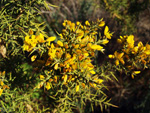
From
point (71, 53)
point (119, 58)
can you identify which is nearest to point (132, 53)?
point (119, 58)

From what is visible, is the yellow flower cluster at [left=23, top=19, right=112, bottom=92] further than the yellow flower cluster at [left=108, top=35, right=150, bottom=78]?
No

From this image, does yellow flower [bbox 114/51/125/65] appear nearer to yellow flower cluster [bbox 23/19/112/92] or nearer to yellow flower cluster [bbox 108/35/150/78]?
yellow flower cluster [bbox 108/35/150/78]

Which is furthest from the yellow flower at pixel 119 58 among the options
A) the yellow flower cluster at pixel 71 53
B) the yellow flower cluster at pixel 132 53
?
the yellow flower cluster at pixel 71 53

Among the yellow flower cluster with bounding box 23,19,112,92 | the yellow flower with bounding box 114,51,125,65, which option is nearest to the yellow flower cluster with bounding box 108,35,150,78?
the yellow flower with bounding box 114,51,125,65

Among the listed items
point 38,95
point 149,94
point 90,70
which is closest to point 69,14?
point 38,95

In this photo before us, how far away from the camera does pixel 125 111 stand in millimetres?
2596

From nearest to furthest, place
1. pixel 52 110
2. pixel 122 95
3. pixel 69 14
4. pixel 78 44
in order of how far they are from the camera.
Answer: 1. pixel 78 44
2. pixel 52 110
3. pixel 122 95
4. pixel 69 14

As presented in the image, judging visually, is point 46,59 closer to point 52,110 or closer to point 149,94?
point 52,110

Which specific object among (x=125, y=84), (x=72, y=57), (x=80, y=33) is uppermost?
(x=80, y=33)

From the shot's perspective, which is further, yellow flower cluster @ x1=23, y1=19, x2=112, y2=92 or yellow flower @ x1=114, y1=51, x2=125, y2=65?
yellow flower @ x1=114, y1=51, x2=125, y2=65

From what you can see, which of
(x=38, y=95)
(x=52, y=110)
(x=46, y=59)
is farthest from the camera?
(x=38, y=95)

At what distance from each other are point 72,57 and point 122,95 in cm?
187

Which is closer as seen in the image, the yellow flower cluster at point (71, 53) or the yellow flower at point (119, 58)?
the yellow flower cluster at point (71, 53)

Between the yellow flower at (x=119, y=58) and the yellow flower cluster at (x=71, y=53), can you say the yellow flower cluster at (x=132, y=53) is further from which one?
the yellow flower cluster at (x=71, y=53)
